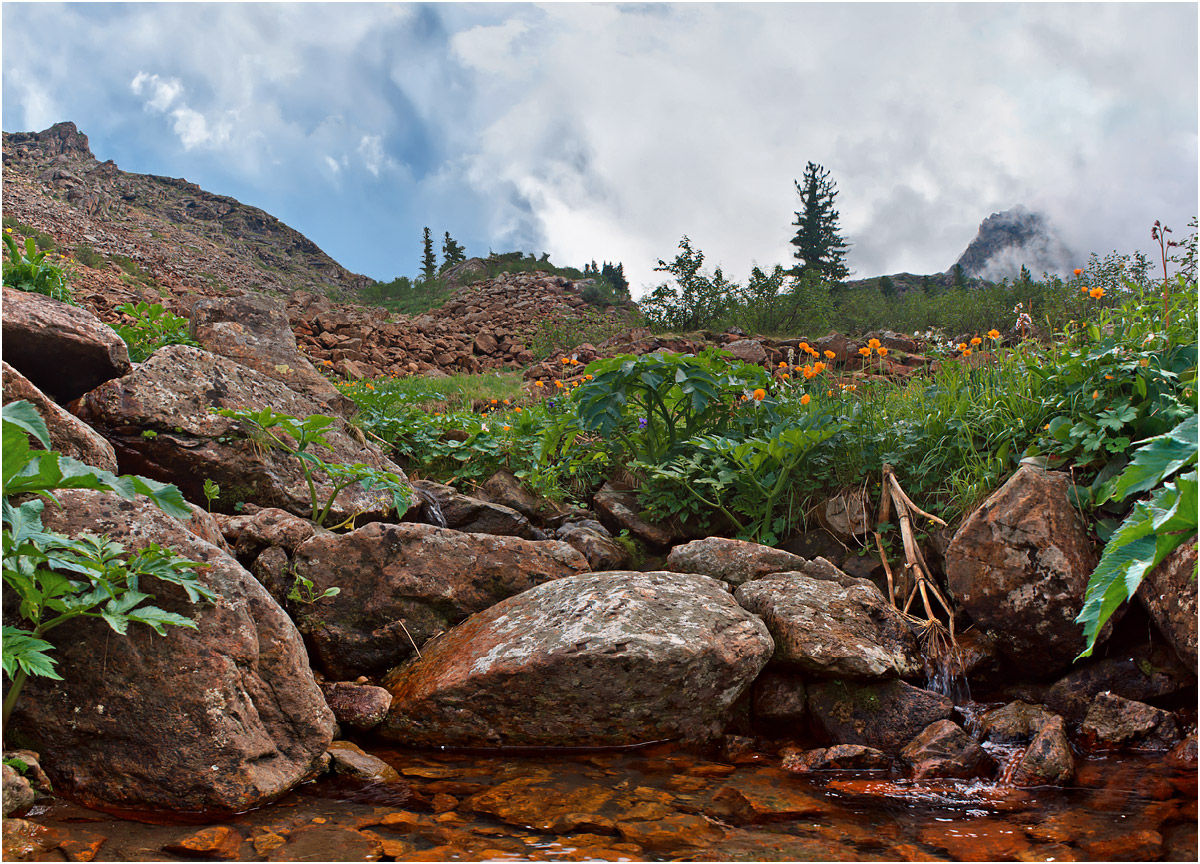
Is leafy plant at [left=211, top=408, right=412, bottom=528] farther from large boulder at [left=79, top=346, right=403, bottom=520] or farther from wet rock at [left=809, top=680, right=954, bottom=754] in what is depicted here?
wet rock at [left=809, top=680, right=954, bottom=754]

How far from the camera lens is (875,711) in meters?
3.01

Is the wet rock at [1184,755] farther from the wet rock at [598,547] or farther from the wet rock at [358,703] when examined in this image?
the wet rock at [358,703]

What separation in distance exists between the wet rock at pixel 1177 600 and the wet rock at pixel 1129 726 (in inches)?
10.6

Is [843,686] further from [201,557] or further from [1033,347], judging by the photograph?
[1033,347]

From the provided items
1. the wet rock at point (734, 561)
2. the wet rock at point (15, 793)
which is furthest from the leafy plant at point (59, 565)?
the wet rock at point (734, 561)

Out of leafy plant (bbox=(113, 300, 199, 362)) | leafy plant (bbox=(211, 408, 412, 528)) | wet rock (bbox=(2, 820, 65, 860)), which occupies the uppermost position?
leafy plant (bbox=(113, 300, 199, 362))

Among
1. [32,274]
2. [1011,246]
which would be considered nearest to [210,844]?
[32,274]

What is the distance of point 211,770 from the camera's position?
217cm

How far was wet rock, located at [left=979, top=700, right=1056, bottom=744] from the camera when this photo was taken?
282cm

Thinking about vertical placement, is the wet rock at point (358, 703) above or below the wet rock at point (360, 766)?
above

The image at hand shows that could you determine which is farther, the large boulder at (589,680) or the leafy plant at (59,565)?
the large boulder at (589,680)

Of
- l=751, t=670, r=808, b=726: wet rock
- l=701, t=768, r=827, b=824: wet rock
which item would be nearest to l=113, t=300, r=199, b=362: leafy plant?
l=751, t=670, r=808, b=726: wet rock

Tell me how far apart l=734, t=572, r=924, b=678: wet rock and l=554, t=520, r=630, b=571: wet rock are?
979 mm

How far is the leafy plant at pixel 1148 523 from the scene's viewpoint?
4.67ft
